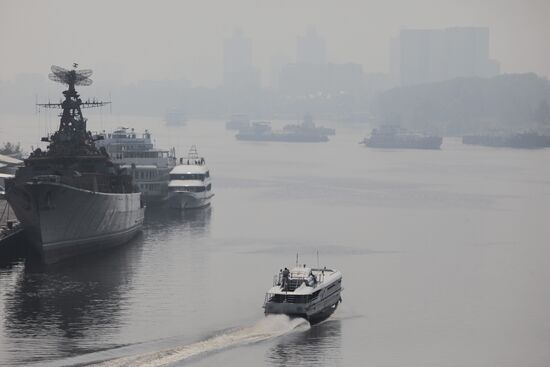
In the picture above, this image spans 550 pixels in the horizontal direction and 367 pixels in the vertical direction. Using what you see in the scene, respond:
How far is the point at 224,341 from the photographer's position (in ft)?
184

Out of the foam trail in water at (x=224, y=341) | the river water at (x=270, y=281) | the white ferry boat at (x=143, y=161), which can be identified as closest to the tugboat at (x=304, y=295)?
the foam trail in water at (x=224, y=341)

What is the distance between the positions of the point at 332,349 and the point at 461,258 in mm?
28087

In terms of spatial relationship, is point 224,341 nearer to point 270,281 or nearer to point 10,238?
point 270,281

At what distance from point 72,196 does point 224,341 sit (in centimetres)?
2416

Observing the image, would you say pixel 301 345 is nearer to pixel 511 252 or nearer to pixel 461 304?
pixel 461 304

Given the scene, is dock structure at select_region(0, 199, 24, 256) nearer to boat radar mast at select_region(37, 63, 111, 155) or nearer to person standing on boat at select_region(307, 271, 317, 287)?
boat radar mast at select_region(37, 63, 111, 155)

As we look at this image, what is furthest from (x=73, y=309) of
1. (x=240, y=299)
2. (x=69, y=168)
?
(x=69, y=168)

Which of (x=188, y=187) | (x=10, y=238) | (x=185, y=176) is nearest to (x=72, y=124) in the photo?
(x=10, y=238)

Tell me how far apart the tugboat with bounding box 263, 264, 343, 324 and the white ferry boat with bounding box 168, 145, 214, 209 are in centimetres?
4593

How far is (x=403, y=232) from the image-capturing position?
9512 centimetres

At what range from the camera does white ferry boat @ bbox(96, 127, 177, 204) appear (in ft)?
358

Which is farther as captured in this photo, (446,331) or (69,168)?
(69,168)

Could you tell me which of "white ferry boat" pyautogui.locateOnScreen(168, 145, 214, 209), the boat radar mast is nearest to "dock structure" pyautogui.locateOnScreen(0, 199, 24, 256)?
the boat radar mast

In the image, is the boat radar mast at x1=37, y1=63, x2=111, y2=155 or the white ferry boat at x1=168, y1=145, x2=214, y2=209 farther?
the white ferry boat at x1=168, y1=145, x2=214, y2=209
